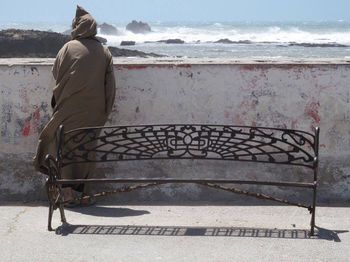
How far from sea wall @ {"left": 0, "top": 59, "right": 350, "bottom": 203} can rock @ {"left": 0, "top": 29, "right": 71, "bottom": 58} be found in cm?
2800

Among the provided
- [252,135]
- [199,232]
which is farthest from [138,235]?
[252,135]

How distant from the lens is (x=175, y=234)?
215 inches

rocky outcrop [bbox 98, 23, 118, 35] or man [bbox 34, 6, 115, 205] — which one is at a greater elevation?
man [bbox 34, 6, 115, 205]

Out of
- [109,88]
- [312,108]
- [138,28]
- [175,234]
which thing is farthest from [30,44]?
[138,28]

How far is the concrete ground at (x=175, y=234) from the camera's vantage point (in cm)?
497

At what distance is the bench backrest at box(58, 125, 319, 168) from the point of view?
5840mm

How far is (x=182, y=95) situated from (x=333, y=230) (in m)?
1.84

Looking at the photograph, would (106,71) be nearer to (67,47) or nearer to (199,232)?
(67,47)

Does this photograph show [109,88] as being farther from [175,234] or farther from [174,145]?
[175,234]

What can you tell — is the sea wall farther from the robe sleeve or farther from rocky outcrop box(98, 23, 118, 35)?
rocky outcrop box(98, 23, 118, 35)

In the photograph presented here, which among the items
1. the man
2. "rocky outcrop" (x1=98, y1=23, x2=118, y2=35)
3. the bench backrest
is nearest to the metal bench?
the bench backrest

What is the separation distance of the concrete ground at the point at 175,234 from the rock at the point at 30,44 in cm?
2873

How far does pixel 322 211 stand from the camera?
242 inches

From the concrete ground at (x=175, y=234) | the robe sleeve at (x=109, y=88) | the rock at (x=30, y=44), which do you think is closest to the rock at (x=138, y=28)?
the rock at (x=30, y=44)
